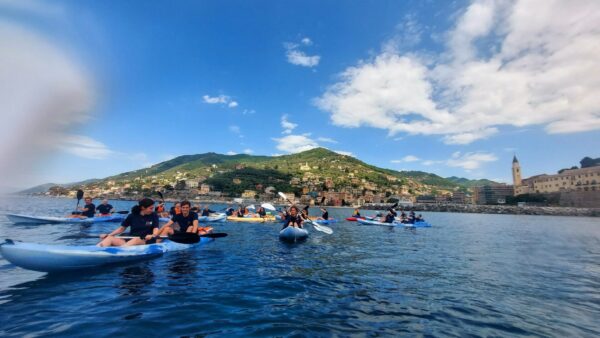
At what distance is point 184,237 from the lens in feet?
44.2

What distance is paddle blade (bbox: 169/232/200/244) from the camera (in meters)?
13.3

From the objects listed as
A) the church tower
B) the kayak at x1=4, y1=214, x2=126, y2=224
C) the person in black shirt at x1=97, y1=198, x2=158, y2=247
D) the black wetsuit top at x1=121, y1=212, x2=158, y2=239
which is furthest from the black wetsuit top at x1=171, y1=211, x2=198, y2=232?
the church tower

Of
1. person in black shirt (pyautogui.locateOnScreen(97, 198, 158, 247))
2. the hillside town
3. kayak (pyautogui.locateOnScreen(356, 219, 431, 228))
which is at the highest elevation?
the hillside town

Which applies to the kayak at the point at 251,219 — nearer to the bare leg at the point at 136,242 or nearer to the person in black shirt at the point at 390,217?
the person in black shirt at the point at 390,217

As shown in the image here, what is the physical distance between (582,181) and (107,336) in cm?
16443

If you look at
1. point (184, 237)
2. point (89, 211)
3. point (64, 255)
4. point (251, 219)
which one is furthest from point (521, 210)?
point (64, 255)

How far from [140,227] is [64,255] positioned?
309 centimetres

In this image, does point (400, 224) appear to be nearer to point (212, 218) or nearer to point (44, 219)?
point (212, 218)

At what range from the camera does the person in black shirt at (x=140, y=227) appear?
10909mm

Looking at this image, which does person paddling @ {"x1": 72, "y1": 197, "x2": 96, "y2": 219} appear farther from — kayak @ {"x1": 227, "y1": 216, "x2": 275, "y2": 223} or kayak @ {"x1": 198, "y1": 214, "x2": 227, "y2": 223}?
kayak @ {"x1": 227, "y1": 216, "x2": 275, "y2": 223}

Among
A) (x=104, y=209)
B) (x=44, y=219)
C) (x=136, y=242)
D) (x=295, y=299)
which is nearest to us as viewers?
(x=295, y=299)

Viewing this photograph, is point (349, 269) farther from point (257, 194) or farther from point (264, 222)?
point (257, 194)

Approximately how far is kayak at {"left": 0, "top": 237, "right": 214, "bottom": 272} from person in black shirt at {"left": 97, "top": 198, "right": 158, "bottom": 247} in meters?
0.47

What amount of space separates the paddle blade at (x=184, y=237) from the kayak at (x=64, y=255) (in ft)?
5.82
